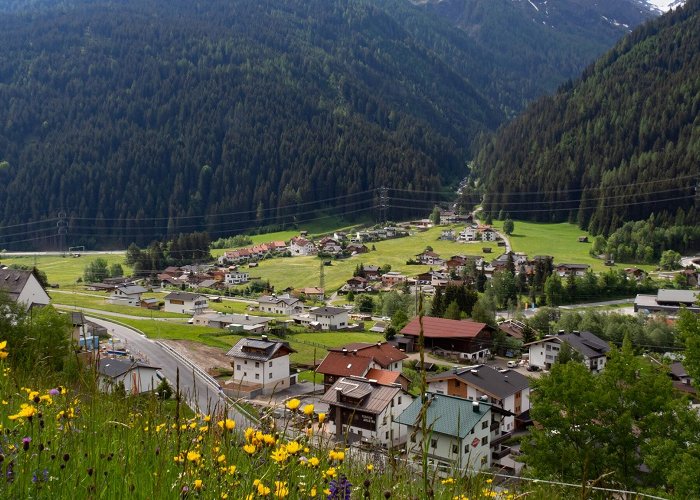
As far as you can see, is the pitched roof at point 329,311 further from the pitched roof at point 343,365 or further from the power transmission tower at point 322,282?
the pitched roof at point 343,365

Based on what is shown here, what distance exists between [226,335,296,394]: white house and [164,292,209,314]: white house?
3117cm

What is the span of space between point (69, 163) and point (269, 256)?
9098 centimetres

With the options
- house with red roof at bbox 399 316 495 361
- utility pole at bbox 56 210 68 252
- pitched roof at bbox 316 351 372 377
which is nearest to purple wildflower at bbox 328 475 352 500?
pitched roof at bbox 316 351 372 377

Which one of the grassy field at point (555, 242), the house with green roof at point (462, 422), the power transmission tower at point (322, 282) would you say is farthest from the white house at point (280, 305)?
the house with green roof at point (462, 422)

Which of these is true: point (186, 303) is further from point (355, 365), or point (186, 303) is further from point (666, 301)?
point (666, 301)

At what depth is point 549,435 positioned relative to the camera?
17719 millimetres

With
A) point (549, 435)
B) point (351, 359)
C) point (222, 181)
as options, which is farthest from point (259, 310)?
point (222, 181)

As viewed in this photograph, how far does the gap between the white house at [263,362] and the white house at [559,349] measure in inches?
842

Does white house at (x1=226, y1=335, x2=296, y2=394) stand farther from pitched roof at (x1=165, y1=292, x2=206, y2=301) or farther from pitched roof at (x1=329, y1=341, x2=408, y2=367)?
pitched roof at (x1=165, y1=292, x2=206, y2=301)

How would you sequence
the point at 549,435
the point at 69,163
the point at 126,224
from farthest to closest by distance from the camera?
the point at 69,163, the point at 126,224, the point at 549,435

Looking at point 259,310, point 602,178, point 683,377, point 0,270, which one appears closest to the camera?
point 683,377

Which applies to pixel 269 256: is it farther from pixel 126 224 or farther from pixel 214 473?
pixel 214 473

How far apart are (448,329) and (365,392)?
26.5 m

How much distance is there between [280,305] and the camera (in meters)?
73.0
